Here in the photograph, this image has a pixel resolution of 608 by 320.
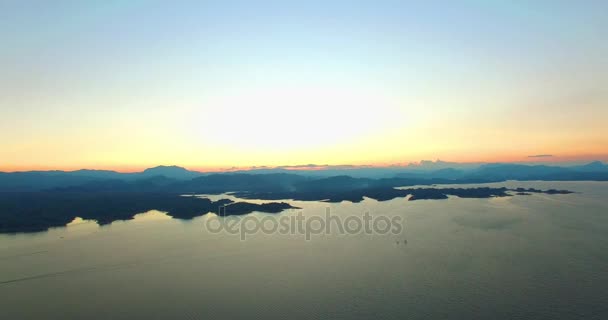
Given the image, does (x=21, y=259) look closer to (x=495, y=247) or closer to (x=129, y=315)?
(x=129, y=315)

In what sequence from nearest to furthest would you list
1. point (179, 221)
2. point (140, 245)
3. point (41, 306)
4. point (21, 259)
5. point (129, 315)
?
point (129, 315) → point (41, 306) → point (21, 259) → point (140, 245) → point (179, 221)

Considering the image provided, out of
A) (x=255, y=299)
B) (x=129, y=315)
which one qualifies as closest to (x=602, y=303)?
(x=255, y=299)

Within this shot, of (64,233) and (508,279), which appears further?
(64,233)

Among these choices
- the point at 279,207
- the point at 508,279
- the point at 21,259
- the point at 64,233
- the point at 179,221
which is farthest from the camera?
the point at 279,207

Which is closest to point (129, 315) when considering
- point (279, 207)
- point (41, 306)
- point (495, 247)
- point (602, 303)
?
point (41, 306)

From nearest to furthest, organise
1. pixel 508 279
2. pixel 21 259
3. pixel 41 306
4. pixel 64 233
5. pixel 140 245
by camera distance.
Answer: pixel 41 306, pixel 508 279, pixel 21 259, pixel 140 245, pixel 64 233

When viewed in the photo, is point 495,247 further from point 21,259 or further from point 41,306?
point 21,259
